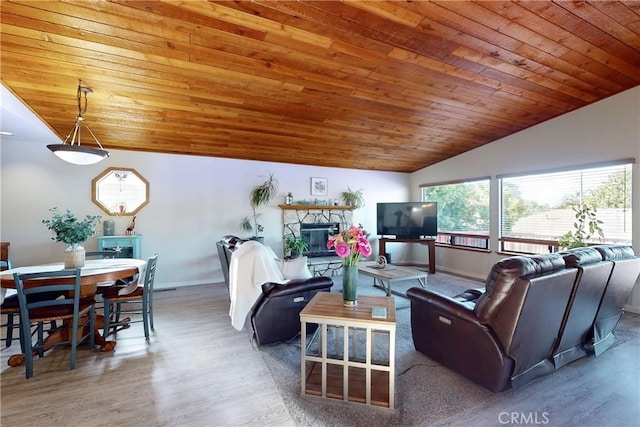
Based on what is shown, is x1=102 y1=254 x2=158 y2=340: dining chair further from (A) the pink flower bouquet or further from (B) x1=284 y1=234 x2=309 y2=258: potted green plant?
(B) x1=284 y1=234 x2=309 y2=258: potted green plant

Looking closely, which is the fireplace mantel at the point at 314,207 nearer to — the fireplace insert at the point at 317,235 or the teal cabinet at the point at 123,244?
the fireplace insert at the point at 317,235

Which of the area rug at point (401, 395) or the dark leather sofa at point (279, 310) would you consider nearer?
the area rug at point (401, 395)

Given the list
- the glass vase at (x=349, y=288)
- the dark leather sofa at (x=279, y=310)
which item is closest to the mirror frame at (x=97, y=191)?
the dark leather sofa at (x=279, y=310)

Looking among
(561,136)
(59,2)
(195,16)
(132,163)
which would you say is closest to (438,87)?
(561,136)

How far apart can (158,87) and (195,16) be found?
4.15 ft

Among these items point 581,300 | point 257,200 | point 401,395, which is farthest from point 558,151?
point 257,200

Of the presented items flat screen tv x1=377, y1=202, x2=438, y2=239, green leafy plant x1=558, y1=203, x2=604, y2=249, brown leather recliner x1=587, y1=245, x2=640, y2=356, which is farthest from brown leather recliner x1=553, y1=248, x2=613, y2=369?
flat screen tv x1=377, y1=202, x2=438, y2=239

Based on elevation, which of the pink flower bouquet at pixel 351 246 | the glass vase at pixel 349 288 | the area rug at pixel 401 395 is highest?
the pink flower bouquet at pixel 351 246

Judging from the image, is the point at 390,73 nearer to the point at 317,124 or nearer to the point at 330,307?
the point at 317,124

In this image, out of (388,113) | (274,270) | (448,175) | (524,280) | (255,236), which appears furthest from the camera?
(448,175)

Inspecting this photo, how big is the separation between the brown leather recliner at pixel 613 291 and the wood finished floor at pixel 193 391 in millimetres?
144

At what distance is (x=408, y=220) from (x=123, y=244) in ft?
17.8

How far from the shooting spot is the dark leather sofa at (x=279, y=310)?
269 centimetres

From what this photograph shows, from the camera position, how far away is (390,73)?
A: 3.23 metres
